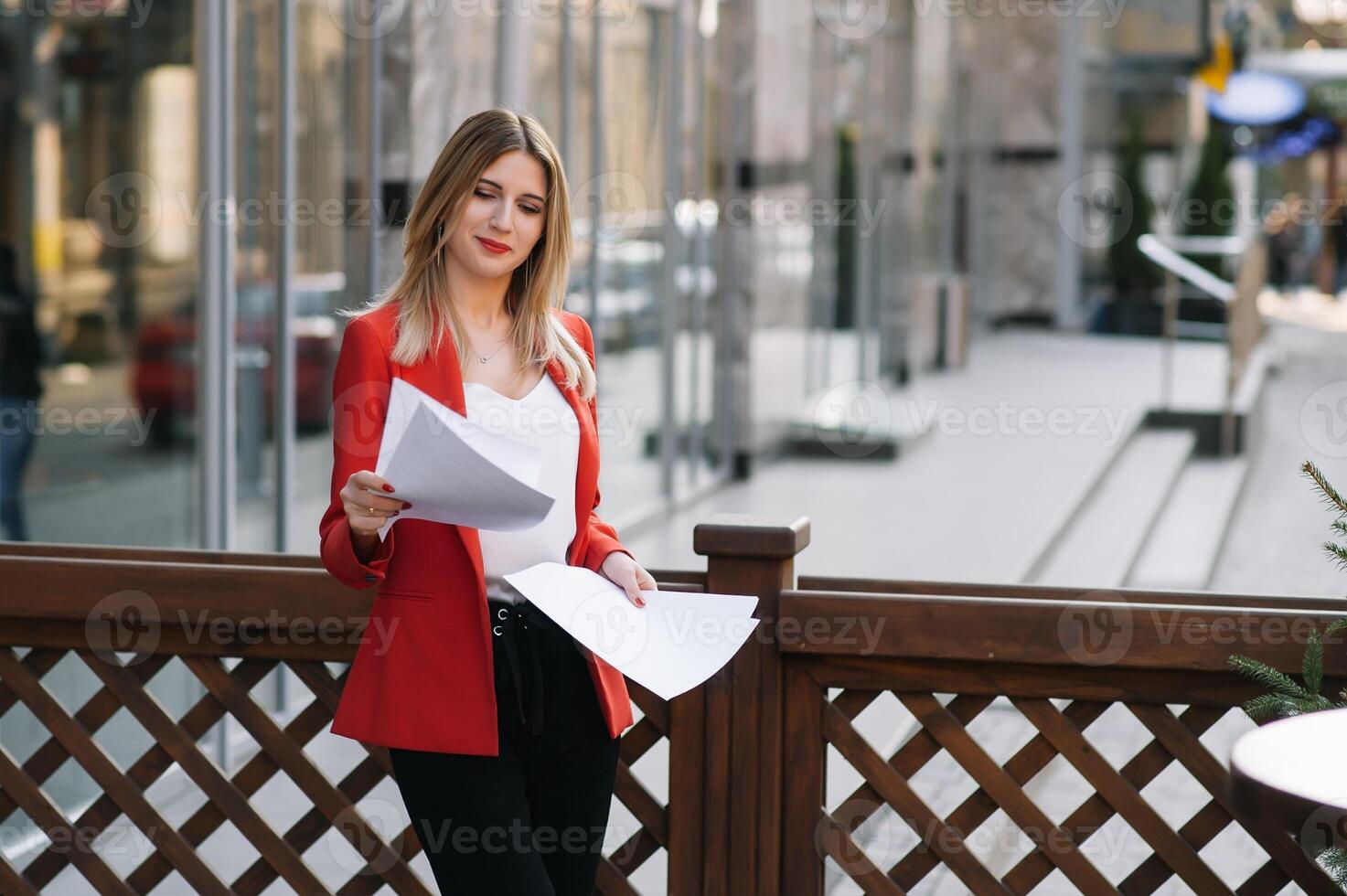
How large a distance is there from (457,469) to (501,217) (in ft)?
1.48

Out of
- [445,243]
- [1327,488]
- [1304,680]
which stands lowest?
[1304,680]

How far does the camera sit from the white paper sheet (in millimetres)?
1788

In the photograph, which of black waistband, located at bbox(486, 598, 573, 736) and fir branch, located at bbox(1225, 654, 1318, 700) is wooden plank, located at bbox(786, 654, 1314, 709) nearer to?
fir branch, located at bbox(1225, 654, 1318, 700)

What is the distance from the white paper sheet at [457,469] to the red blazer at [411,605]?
158 millimetres

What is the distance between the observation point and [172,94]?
4328mm

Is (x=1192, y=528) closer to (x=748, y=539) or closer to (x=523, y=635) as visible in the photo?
(x=748, y=539)

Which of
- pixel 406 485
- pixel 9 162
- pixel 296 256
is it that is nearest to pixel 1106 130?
pixel 296 256

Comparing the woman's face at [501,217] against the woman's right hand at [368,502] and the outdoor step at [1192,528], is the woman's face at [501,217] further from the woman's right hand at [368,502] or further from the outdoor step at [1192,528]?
the outdoor step at [1192,528]

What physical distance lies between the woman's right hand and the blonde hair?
220 millimetres

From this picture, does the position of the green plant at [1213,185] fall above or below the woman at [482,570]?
above

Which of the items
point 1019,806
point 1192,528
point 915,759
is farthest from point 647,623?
point 1192,528

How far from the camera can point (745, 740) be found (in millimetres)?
2508

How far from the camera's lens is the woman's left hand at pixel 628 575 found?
7.28ft

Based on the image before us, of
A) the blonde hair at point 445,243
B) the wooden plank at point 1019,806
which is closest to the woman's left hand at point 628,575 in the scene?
the blonde hair at point 445,243
